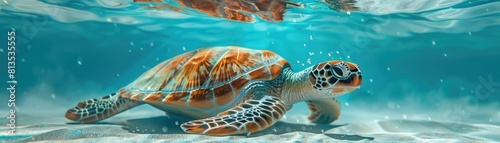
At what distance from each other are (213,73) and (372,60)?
87.4 feet

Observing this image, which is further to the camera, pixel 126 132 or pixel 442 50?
pixel 442 50

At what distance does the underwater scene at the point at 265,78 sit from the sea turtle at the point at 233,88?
0.7 inches

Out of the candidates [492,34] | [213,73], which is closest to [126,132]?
[213,73]

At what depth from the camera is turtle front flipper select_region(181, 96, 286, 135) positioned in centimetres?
330

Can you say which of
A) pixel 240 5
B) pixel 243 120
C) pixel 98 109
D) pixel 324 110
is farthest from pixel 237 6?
pixel 243 120

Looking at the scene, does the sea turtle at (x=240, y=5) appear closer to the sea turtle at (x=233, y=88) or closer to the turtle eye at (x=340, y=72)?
the sea turtle at (x=233, y=88)

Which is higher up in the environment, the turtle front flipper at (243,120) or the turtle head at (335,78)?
the turtle head at (335,78)

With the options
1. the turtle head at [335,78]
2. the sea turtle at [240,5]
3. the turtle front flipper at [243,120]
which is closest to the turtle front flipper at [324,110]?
the turtle head at [335,78]

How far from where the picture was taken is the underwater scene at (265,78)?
170 inches

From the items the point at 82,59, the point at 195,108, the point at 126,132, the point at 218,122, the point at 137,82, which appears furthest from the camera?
the point at 82,59

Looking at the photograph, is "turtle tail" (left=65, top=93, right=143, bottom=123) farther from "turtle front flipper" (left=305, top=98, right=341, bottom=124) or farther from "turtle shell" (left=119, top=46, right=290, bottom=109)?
"turtle front flipper" (left=305, top=98, right=341, bottom=124)

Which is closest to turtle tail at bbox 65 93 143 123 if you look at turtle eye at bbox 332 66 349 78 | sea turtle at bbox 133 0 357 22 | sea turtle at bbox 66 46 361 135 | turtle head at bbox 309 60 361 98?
sea turtle at bbox 66 46 361 135

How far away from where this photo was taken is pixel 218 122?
137 inches

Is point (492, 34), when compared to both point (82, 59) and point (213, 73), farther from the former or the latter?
point (82, 59)
